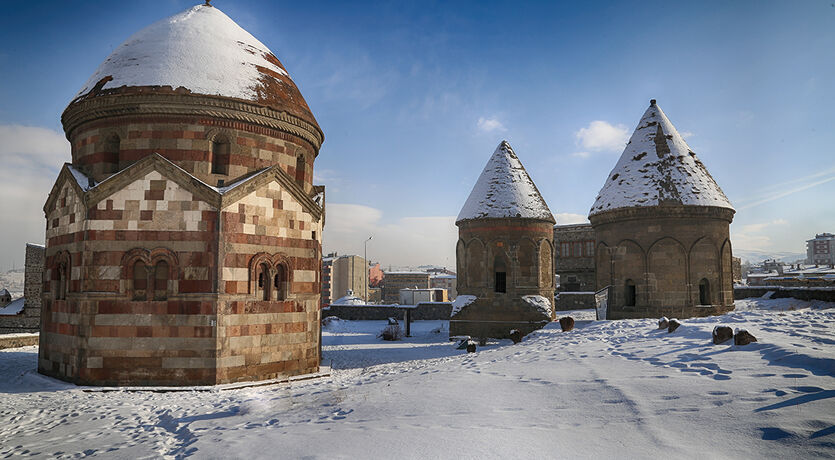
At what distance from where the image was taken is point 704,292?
1955 centimetres

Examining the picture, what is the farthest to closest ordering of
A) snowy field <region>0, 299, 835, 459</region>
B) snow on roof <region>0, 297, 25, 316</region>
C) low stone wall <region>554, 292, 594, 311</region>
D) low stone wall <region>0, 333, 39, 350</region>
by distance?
low stone wall <region>554, 292, 594, 311</region> → snow on roof <region>0, 297, 25, 316</region> → low stone wall <region>0, 333, 39, 350</region> → snowy field <region>0, 299, 835, 459</region>

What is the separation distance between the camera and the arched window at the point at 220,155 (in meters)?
12.4

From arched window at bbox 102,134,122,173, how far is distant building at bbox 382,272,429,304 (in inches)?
2422

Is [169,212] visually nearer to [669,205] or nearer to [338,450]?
[338,450]

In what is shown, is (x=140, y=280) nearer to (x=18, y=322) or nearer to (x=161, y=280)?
(x=161, y=280)

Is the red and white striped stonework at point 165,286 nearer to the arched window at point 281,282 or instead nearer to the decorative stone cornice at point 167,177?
the decorative stone cornice at point 167,177

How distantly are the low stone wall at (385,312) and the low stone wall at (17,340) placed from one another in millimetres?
17972

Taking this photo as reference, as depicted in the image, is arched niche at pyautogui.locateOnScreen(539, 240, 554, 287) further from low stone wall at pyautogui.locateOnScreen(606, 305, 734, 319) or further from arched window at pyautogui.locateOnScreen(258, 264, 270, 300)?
arched window at pyautogui.locateOnScreen(258, 264, 270, 300)

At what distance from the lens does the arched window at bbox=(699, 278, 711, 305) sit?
19438mm

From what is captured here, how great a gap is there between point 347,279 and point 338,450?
70049mm

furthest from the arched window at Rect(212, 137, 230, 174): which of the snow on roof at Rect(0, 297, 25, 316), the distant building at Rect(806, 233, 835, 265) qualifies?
the distant building at Rect(806, 233, 835, 265)

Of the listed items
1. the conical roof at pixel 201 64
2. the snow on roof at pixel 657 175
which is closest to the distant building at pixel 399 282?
the snow on roof at pixel 657 175

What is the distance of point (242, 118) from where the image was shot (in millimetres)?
12430

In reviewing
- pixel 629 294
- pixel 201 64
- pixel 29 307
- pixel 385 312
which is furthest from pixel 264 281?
pixel 29 307
